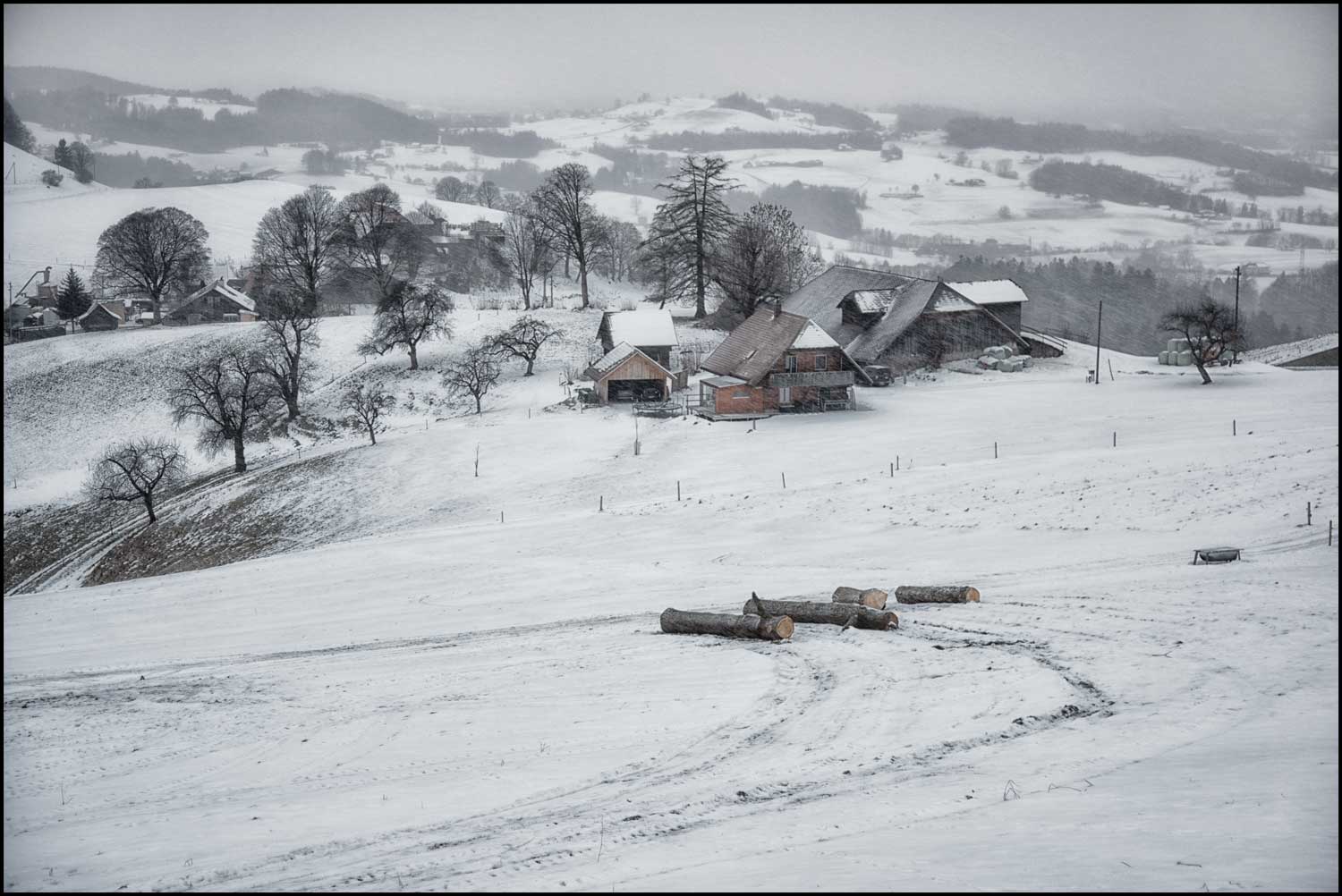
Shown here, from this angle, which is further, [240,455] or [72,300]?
[72,300]

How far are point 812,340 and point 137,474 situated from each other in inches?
1418

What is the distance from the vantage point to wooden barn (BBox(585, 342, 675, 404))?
5822 cm

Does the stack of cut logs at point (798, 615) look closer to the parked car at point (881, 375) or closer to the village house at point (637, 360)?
the village house at point (637, 360)

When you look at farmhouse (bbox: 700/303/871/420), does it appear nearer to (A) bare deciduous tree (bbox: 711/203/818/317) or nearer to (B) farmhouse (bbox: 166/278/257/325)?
(A) bare deciduous tree (bbox: 711/203/818/317)

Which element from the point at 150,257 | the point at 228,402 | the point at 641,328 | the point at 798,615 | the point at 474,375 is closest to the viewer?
the point at 798,615

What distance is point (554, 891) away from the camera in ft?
37.5

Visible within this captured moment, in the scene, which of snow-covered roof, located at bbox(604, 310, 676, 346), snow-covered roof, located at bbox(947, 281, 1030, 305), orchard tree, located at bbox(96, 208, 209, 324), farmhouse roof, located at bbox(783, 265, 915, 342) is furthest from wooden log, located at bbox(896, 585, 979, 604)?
orchard tree, located at bbox(96, 208, 209, 324)

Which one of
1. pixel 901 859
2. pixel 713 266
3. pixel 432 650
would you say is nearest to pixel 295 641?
pixel 432 650

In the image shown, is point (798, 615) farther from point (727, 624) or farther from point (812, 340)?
point (812, 340)

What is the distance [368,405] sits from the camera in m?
57.2

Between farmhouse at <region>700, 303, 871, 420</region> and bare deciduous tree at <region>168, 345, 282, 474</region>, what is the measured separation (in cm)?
2566

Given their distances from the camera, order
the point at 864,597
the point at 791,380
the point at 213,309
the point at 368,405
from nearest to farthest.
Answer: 1. the point at 864,597
2. the point at 791,380
3. the point at 368,405
4. the point at 213,309

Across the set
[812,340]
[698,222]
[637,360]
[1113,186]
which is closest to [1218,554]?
[812,340]

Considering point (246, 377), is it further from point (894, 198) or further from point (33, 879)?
point (894, 198)
